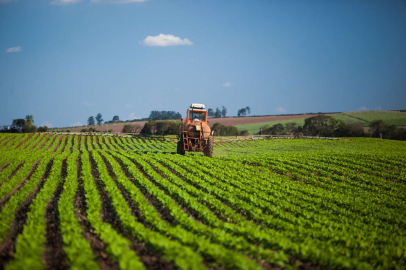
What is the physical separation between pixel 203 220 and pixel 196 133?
1338 centimetres

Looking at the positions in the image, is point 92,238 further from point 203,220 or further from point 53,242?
point 203,220

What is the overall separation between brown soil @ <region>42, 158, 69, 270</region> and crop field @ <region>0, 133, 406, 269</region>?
24mm

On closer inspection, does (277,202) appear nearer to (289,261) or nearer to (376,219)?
(376,219)

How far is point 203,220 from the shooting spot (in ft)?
26.1

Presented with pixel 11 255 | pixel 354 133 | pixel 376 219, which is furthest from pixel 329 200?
pixel 354 133

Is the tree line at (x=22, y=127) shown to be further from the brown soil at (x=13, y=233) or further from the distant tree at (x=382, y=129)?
the distant tree at (x=382, y=129)

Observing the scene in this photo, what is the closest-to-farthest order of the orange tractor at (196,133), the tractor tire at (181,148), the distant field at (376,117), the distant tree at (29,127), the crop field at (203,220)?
the crop field at (203,220), the orange tractor at (196,133), the tractor tire at (181,148), the distant tree at (29,127), the distant field at (376,117)

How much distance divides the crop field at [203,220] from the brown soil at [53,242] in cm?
2

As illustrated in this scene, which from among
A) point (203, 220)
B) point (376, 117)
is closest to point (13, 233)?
point (203, 220)

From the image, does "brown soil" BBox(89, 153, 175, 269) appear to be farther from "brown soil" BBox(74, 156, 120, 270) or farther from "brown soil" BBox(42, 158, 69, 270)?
"brown soil" BBox(42, 158, 69, 270)

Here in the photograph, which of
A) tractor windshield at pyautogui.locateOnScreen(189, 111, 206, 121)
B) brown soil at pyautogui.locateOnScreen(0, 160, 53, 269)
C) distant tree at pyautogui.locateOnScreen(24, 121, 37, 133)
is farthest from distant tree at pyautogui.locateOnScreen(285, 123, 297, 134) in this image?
brown soil at pyautogui.locateOnScreen(0, 160, 53, 269)

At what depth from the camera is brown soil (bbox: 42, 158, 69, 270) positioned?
5.16 meters

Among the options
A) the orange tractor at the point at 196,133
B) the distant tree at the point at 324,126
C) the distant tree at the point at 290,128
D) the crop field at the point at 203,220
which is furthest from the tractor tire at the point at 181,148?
the distant tree at the point at 290,128

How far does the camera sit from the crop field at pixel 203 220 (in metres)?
5.30
